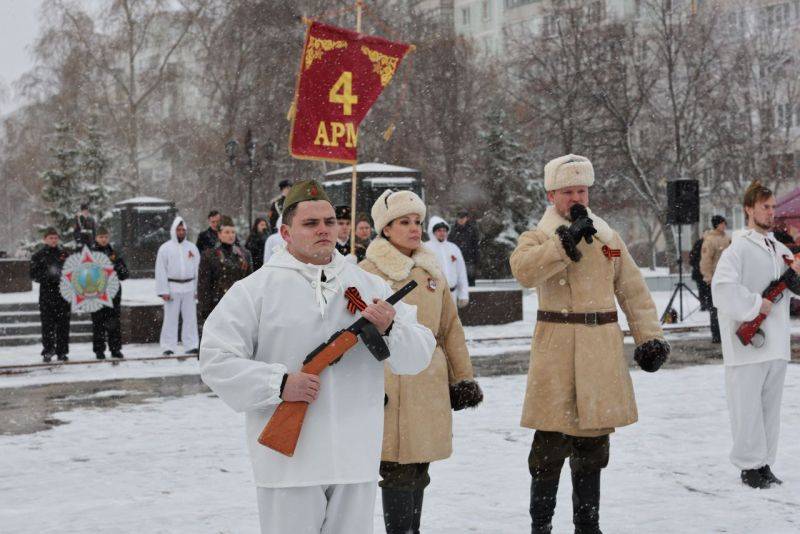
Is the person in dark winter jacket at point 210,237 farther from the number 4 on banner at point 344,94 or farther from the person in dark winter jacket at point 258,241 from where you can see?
the number 4 on banner at point 344,94

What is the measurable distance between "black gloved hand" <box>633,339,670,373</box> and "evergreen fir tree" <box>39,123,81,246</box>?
3798 cm

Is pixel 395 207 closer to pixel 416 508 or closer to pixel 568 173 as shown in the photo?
pixel 568 173

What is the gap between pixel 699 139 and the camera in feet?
133

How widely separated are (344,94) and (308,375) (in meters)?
7.60

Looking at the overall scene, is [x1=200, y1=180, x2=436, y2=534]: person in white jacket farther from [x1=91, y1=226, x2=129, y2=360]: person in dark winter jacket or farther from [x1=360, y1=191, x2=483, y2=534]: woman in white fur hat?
[x1=91, y1=226, x2=129, y2=360]: person in dark winter jacket

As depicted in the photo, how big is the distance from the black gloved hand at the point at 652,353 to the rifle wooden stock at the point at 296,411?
91.8 inches

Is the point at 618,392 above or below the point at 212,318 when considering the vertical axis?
below

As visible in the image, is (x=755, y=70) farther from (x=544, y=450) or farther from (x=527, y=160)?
(x=544, y=450)

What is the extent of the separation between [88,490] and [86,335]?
11.5 meters

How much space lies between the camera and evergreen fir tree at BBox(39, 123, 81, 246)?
42000 mm

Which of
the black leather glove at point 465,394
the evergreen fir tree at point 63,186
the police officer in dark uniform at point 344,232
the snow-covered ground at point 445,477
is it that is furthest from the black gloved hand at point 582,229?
the evergreen fir tree at point 63,186

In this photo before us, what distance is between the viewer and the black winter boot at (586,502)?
221 inches

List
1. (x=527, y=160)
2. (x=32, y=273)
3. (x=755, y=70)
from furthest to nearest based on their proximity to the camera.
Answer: (x=755, y=70) → (x=527, y=160) → (x=32, y=273)

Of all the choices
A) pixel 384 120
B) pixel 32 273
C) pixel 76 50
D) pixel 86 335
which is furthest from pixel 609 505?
pixel 76 50
